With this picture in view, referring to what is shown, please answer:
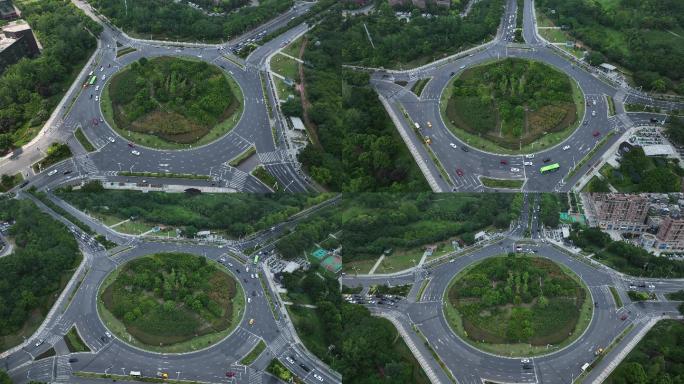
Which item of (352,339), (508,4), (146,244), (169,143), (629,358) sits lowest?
(629,358)

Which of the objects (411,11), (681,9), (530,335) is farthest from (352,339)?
(681,9)

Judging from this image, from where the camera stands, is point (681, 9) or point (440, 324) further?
point (681, 9)

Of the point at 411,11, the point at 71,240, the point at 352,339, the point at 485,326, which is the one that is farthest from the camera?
the point at 411,11

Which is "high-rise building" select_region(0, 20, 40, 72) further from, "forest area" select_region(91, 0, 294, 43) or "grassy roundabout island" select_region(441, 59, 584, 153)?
"grassy roundabout island" select_region(441, 59, 584, 153)

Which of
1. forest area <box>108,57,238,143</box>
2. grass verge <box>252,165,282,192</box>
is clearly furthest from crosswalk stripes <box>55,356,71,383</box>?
forest area <box>108,57,238,143</box>

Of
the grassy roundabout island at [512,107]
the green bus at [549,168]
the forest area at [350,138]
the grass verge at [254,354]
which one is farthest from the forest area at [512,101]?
the grass verge at [254,354]

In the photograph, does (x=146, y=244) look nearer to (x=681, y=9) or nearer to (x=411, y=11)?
(x=411, y=11)

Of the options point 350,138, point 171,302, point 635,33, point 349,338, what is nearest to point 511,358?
point 349,338
